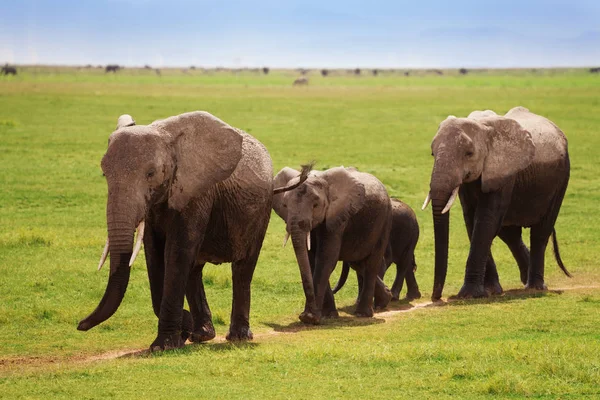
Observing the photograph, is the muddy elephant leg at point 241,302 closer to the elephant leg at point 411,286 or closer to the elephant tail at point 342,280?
the elephant tail at point 342,280

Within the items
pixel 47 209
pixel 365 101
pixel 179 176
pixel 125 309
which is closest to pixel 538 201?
pixel 125 309

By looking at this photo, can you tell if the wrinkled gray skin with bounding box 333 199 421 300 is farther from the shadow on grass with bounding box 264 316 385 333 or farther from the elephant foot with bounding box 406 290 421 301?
the shadow on grass with bounding box 264 316 385 333

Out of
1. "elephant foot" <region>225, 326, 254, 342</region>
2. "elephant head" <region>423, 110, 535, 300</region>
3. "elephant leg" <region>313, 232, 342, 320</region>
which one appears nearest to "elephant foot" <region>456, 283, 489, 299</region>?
"elephant head" <region>423, 110, 535, 300</region>

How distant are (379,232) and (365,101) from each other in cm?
4348

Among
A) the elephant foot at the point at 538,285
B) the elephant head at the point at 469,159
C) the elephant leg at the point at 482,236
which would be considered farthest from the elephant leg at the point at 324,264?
the elephant foot at the point at 538,285

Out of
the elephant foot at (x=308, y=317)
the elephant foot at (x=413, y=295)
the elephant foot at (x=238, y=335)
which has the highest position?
the elephant foot at (x=238, y=335)

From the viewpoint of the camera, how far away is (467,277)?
52.7ft

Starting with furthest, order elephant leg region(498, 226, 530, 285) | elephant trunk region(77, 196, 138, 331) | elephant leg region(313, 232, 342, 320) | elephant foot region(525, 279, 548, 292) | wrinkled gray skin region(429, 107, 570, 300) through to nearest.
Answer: elephant leg region(498, 226, 530, 285) → elephant foot region(525, 279, 548, 292) → wrinkled gray skin region(429, 107, 570, 300) → elephant leg region(313, 232, 342, 320) → elephant trunk region(77, 196, 138, 331)

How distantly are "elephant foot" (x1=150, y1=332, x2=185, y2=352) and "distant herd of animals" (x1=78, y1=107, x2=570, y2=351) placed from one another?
0.01 metres

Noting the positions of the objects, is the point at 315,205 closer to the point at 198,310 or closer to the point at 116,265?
the point at 198,310

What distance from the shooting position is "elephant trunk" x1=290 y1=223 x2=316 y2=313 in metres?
13.9

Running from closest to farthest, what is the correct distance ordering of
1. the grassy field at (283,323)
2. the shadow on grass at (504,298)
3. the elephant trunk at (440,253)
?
the grassy field at (283,323) < the shadow on grass at (504,298) < the elephant trunk at (440,253)

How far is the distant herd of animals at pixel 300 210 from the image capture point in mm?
10875

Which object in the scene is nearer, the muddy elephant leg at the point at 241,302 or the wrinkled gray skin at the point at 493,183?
the muddy elephant leg at the point at 241,302
